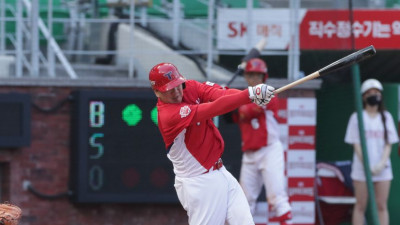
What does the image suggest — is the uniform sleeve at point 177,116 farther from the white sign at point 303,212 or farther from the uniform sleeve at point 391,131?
the uniform sleeve at point 391,131

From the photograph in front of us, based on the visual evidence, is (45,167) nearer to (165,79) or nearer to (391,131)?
(165,79)

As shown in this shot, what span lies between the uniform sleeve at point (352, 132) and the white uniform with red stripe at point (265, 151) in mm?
1070

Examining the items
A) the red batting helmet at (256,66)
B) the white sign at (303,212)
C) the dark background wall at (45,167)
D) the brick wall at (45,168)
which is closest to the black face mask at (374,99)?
the white sign at (303,212)

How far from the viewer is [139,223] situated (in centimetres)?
1085

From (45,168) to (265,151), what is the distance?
231 cm

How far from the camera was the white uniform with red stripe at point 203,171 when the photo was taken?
784 cm

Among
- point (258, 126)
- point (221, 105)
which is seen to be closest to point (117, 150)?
point (258, 126)

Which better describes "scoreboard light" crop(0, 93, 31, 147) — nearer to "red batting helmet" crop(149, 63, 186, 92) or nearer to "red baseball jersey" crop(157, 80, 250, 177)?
"red baseball jersey" crop(157, 80, 250, 177)

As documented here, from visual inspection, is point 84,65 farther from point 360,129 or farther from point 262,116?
point 360,129

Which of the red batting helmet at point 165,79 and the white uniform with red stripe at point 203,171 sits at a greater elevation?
the red batting helmet at point 165,79

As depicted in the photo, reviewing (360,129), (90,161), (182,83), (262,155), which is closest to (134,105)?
(90,161)

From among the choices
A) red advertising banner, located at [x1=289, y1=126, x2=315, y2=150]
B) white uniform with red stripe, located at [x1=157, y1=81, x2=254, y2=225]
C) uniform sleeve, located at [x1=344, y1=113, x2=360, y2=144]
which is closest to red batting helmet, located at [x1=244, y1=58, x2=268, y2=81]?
red advertising banner, located at [x1=289, y1=126, x2=315, y2=150]

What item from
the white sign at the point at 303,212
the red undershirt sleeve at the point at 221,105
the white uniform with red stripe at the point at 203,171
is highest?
the red undershirt sleeve at the point at 221,105

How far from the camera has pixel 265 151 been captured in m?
10.2
